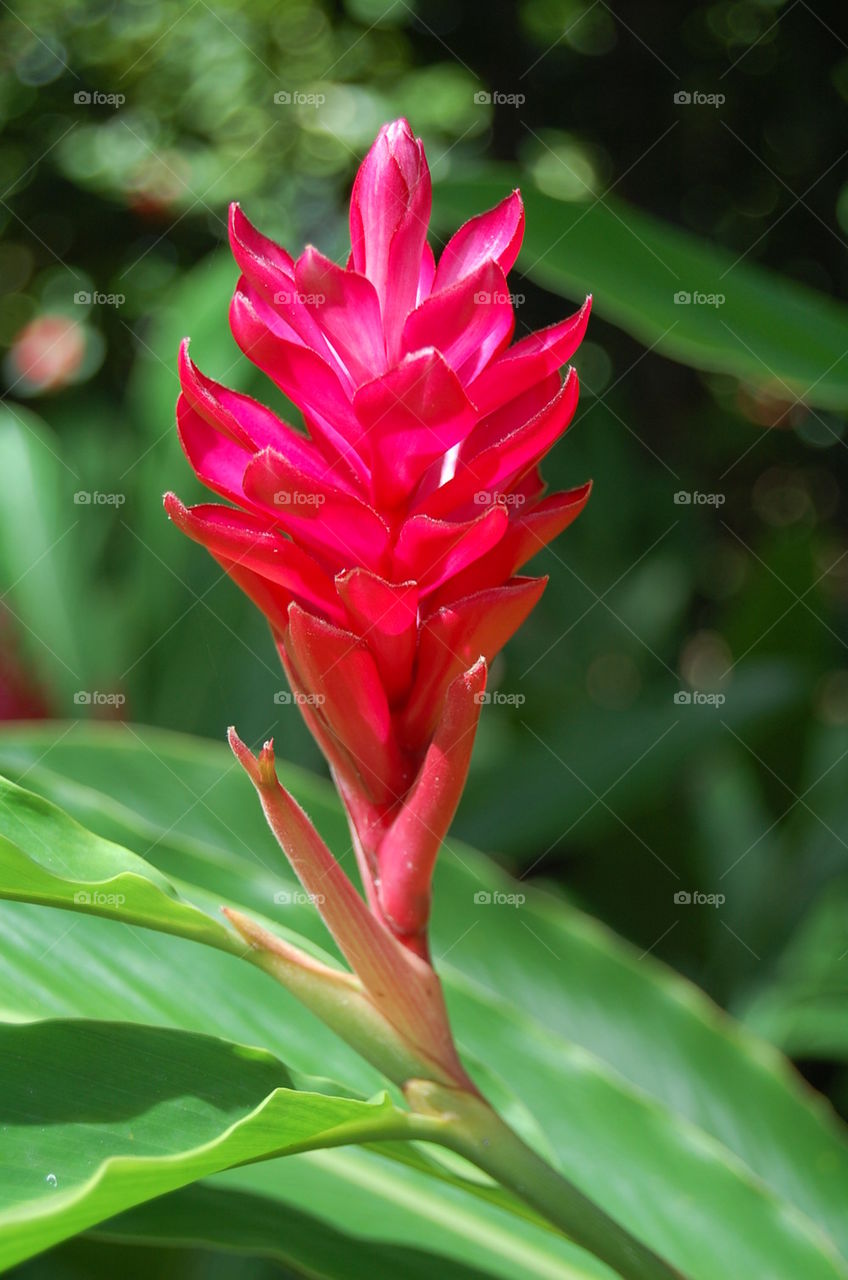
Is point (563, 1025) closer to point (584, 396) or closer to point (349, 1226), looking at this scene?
point (349, 1226)

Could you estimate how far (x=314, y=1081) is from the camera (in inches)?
26.8

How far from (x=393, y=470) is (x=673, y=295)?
88 centimetres

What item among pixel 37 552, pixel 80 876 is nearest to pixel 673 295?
pixel 80 876

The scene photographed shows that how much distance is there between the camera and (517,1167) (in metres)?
0.66

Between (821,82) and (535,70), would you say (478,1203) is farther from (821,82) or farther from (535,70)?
(535,70)

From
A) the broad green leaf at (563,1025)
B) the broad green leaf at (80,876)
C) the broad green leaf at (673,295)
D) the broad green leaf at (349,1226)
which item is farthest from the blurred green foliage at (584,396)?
the broad green leaf at (80,876)

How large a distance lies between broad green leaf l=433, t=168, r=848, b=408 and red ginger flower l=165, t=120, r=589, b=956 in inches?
28.8

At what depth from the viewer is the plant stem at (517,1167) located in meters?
0.66

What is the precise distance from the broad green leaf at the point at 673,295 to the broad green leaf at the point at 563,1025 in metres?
0.65

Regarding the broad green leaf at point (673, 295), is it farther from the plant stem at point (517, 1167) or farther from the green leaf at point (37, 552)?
the green leaf at point (37, 552)

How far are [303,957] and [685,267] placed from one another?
1034 millimetres

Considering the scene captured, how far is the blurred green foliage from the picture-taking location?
1.90 m

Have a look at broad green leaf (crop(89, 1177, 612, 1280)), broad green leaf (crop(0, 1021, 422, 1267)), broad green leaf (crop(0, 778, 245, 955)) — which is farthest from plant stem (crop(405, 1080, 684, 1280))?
broad green leaf (crop(89, 1177, 612, 1280))

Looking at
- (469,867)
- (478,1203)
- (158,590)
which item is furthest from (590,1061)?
(158,590)
